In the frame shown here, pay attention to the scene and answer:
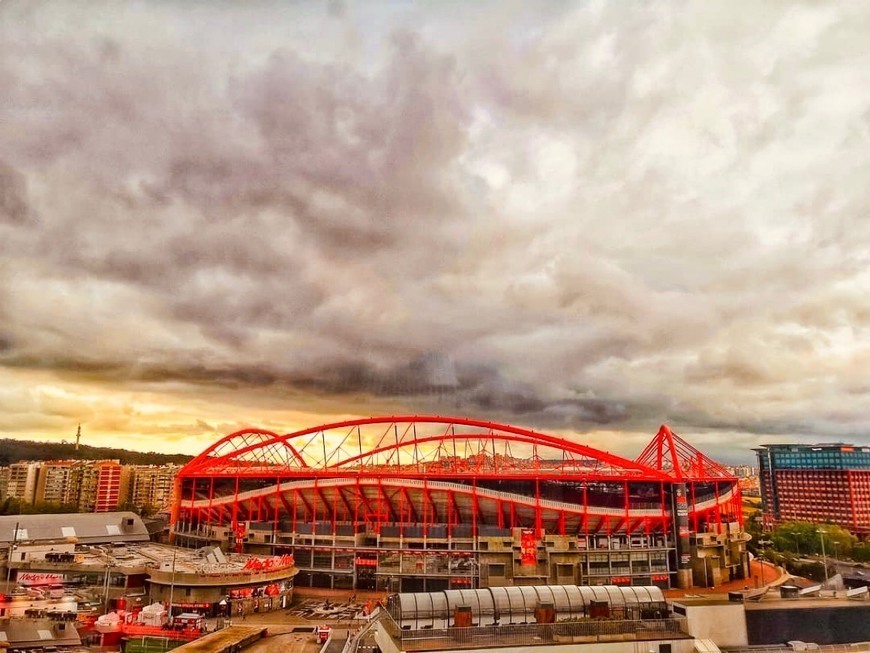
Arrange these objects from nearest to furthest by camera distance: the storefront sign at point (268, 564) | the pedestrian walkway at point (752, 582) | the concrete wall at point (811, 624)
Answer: the concrete wall at point (811, 624)
the storefront sign at point (268, 564)
the pedestrian walkway at point (752, 582)

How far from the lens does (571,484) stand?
85625 mm

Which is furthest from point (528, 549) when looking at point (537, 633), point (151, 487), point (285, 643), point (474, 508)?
point (151, 487)

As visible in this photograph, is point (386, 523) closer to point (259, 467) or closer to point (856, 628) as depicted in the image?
point (259, 467)

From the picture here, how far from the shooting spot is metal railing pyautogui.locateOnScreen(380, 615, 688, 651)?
2358cm

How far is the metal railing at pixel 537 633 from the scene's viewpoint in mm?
23578

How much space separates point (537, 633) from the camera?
24.3m

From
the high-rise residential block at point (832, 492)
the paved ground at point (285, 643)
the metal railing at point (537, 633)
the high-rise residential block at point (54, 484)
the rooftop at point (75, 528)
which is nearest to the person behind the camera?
the metal railing at point (537, 633)

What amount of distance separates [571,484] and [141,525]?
234ft

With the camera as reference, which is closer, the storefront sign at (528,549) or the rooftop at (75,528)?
the storefront sign at (528,549)

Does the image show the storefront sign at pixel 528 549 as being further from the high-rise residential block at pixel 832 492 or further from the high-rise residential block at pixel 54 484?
the high-rise residential block at pixel 54 484

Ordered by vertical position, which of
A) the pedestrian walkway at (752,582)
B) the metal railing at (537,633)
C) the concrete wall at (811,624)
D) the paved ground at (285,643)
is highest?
the metal railing at (537,633)

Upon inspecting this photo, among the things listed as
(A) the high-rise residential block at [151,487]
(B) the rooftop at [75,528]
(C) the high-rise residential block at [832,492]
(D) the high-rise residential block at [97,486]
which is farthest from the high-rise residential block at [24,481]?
(C) the high-rise residential block at [832,492]

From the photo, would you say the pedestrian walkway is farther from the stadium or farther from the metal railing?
the metal railing

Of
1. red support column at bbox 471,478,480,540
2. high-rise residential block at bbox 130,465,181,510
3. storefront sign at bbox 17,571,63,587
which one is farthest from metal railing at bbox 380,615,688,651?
high-rise residential block at bbox 130,465,181,510
